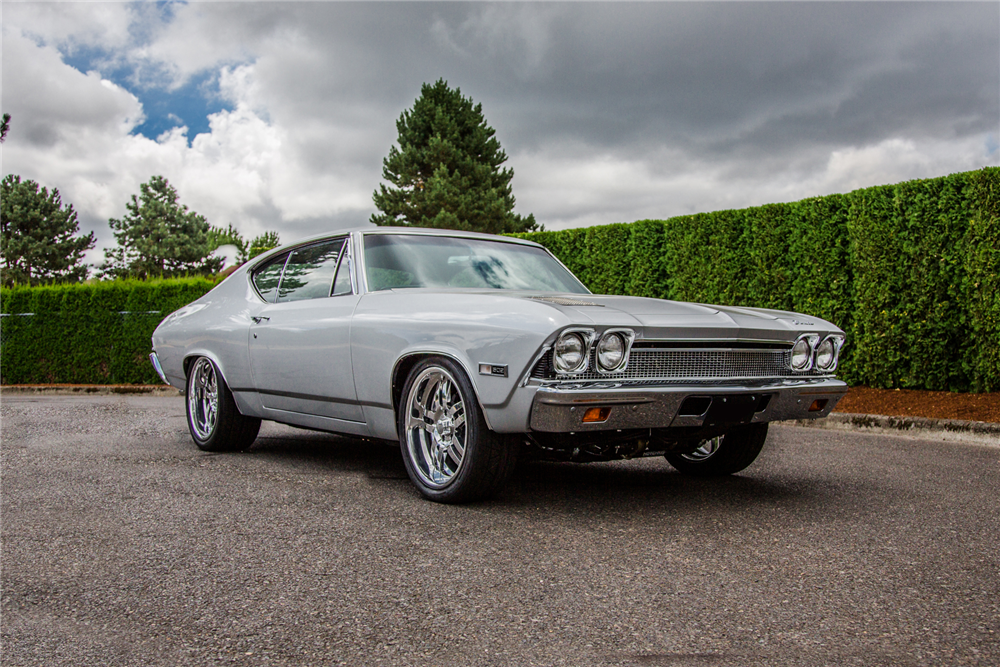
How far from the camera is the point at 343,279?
17.0ft

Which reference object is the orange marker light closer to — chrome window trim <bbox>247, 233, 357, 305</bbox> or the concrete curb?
chrome window trim <bbox>247, 233, 357, 305</bbox>

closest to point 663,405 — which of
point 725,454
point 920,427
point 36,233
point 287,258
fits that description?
point 725,454

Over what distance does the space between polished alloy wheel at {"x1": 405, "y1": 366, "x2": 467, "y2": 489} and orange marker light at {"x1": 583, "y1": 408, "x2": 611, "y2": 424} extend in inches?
29.7

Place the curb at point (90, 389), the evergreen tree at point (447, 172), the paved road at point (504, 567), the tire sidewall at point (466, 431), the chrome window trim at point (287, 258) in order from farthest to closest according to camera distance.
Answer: the evergreen tree at point (447, 172), the curb at point (90, 389), the chrome window trim at point (287, 258), the tire sidewall at point (466, 431), the paved road at point (504, 567)

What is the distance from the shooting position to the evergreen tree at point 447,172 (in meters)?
38.8

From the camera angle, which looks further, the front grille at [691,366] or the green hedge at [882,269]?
the green hedge at [882,269]

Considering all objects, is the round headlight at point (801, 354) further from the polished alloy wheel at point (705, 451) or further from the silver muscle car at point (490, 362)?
the polished alloy wheel at point (705, 451)

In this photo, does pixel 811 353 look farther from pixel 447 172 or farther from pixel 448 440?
pixel 447 172

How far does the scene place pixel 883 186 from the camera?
9.34 meters

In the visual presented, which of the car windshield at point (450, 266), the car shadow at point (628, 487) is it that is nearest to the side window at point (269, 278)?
the car windshield at point (450, 266)

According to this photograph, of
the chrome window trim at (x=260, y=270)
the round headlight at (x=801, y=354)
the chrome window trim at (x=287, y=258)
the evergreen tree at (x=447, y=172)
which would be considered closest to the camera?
the round headlight at (x=801, y=354)

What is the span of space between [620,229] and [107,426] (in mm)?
7486

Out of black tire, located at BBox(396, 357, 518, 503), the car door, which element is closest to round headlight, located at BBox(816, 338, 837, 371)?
black tire, located at BBox(396, 357, 518, 503)

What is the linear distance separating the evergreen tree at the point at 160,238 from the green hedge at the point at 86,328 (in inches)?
1882
